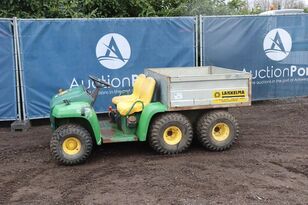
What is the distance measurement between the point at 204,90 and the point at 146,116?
924 mm

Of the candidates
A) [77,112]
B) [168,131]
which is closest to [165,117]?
[168,131]

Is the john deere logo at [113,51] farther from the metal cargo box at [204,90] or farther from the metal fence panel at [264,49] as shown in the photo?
the metal cargo box at [204,90]

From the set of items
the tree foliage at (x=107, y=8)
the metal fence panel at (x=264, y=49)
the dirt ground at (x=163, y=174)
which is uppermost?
the tree foliage at (x=107, y=8)

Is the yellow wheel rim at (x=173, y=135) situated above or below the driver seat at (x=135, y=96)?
below

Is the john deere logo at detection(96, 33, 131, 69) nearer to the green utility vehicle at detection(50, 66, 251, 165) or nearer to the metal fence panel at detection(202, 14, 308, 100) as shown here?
the metal fence panel at detection(202, 14, 308, 100)

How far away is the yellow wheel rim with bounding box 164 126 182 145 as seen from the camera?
6.48 meters

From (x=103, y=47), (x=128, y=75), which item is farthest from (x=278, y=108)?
(x=103, y=47)

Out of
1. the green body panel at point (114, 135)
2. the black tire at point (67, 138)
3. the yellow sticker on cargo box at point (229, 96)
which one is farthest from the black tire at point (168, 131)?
the black tire at point (67, 138)

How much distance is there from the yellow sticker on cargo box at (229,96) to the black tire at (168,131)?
543 mm

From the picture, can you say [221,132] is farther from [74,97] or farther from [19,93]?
[19,93]

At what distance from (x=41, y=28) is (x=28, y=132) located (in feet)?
6.55

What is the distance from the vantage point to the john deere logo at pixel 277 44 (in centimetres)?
999

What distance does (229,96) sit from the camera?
656 centimetres

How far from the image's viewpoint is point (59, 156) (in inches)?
239
